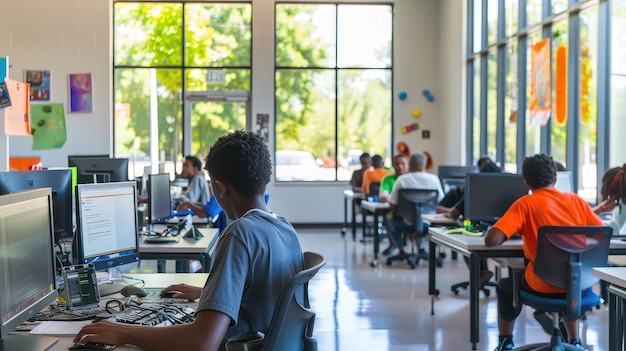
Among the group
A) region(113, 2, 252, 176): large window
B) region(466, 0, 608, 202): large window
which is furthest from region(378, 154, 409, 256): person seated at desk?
region(113, 2, 252, 176): large window

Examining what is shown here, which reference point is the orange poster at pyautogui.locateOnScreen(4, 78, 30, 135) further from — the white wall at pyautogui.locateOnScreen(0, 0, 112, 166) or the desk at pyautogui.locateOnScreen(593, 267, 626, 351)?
the white wall at pyautogui.locateOnScreen(0, 0, 112, 166)

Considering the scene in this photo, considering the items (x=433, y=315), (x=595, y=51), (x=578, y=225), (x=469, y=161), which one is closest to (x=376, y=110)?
(x=469, y=161)

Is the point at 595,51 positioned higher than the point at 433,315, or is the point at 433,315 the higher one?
the point at 595,51

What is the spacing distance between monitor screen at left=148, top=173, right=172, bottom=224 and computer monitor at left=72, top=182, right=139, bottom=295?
2.06 metres

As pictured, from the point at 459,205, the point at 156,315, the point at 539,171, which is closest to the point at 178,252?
the point at 156,315

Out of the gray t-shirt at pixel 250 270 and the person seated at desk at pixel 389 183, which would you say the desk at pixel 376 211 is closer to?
the person seated at desk at pixel 389 183

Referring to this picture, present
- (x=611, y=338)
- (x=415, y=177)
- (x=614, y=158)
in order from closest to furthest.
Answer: (x=611, y=338)
(x=614, y=158)
(x=415, y=177)

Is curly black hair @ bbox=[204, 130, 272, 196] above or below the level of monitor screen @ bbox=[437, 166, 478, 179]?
above

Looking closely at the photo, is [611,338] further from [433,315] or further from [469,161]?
[469,161]

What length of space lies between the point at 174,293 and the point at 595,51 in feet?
19.1

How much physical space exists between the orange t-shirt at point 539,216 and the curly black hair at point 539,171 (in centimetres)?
4

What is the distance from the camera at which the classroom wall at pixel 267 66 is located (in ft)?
38.0

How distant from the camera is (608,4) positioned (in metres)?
7.04

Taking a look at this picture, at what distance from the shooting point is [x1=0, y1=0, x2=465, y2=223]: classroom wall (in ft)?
38.0
